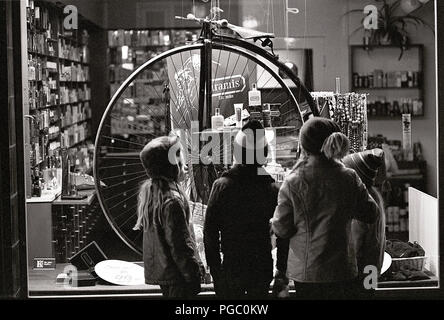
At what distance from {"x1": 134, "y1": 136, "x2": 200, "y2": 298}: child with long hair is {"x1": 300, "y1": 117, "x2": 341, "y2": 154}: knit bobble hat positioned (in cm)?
74

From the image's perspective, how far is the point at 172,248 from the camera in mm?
4609

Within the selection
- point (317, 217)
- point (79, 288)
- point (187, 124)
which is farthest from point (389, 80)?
point (79, 288)

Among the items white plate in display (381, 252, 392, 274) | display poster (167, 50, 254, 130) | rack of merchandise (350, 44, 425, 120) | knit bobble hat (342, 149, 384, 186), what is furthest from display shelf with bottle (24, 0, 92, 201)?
white plate in display (381, 252, 392, 274)

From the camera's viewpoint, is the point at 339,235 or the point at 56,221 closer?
the point at 339,235

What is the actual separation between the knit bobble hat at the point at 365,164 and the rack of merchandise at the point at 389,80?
0.33 m

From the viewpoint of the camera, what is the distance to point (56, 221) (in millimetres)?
5504

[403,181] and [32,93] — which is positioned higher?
[32,93]

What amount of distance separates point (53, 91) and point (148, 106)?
26.3 inches

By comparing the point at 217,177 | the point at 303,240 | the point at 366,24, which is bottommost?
the point at 303,240

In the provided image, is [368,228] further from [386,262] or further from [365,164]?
[386,262]

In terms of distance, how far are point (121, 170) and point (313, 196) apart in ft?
4.49

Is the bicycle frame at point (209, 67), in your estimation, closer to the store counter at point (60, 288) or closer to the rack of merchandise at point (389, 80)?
the rack of merchandise at point (389, 80)

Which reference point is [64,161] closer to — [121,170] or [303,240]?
[121,170]

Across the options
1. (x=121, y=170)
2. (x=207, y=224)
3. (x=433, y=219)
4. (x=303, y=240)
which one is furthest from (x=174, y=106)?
(x=433, y=219)
